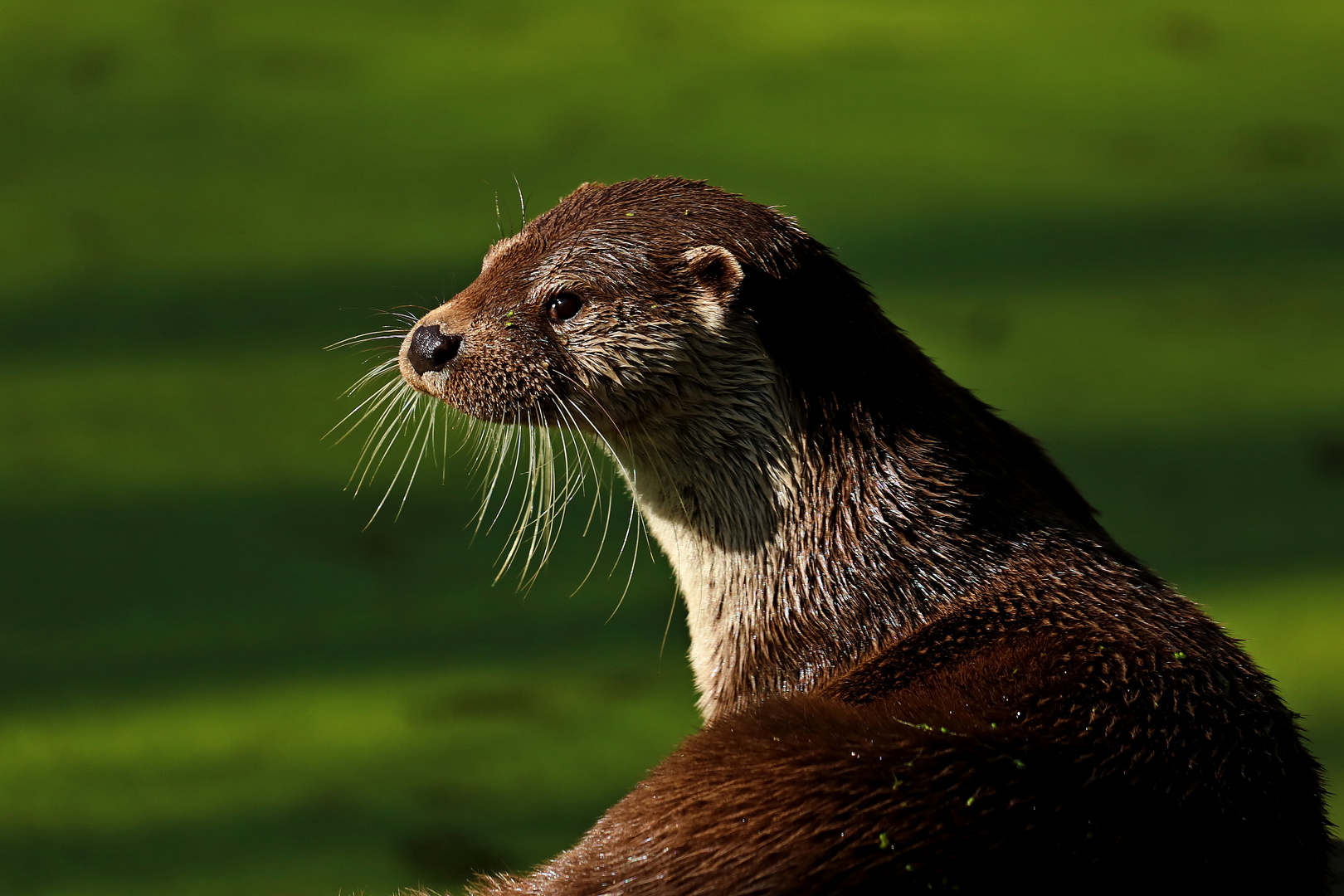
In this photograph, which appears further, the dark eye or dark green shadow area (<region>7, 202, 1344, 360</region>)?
dark green shadow area (<region>7, 202, 1344, 360</region>)

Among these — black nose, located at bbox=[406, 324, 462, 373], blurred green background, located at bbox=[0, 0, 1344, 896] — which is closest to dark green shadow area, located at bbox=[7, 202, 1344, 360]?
blurred green background, located at bbox=[0, 0, 1344, 896]

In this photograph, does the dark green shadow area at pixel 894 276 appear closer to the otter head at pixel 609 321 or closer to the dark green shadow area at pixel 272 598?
the dark green shadow area at pixel 272 598

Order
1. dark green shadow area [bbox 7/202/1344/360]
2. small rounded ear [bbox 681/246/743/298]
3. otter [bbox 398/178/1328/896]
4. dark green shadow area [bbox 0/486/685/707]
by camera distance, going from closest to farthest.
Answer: otter [bbox 398/178/1328/896] → small rounded ear [bbox 681/246/743/298] → dark green shadow area [bbox 0/486/685/707] → dark green shadow area [bbox 7/202/1344/360]

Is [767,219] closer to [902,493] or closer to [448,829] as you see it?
[902,493]

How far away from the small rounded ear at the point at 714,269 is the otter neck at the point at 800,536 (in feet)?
0.42

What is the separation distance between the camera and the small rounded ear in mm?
1615

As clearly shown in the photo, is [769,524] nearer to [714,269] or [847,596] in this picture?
[847,596]

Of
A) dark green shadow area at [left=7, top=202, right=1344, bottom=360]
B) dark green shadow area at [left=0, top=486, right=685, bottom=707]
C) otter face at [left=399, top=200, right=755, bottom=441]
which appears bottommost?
otter face at [left=399, top=200, right=755, bottom=441]

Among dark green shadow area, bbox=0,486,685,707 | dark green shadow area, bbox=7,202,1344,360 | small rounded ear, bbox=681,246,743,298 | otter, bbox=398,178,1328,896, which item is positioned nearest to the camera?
otter, bbox=398,178,1328,896

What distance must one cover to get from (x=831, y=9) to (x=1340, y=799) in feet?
7.65

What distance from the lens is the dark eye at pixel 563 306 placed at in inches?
65.9

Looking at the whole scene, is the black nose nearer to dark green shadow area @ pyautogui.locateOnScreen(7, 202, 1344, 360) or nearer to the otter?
the otter

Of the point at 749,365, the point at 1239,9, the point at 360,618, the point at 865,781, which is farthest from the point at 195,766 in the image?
A: the point at 1239,9

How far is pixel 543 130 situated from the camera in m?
3.41
